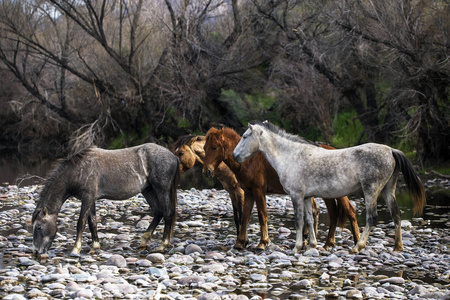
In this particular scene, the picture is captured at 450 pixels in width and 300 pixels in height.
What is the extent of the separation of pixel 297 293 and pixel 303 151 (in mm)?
2802

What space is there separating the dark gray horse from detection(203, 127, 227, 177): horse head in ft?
2.61

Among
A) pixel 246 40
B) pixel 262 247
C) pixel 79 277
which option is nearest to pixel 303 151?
pixel 262 247

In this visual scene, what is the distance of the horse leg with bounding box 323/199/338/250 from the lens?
26.9ft

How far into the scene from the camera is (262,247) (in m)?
8.09

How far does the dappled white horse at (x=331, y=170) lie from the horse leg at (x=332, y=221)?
0.46 metres

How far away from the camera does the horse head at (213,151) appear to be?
320 inches

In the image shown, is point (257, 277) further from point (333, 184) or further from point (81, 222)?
point (81, 222)

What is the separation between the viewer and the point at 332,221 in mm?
8375

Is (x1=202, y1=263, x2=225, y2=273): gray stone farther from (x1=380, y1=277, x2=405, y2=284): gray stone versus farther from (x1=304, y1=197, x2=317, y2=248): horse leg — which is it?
(x1=380, y1=277, x2=405, y2=284): gray stone

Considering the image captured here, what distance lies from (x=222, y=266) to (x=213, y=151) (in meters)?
2.03

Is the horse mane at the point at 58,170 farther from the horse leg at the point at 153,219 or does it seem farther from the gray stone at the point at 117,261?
the gray stone at the point at 117,261

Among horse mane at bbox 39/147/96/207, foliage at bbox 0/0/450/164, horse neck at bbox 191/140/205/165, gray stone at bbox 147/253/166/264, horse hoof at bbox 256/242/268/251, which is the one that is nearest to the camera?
gray stone at bbox 147/253/166/264

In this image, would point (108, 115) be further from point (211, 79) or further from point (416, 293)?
point (416, 293)

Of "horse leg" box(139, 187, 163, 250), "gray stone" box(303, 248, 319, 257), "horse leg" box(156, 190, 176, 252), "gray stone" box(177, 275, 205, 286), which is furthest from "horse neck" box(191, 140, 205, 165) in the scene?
"gray stone" box(177, 275, 205, 286)
